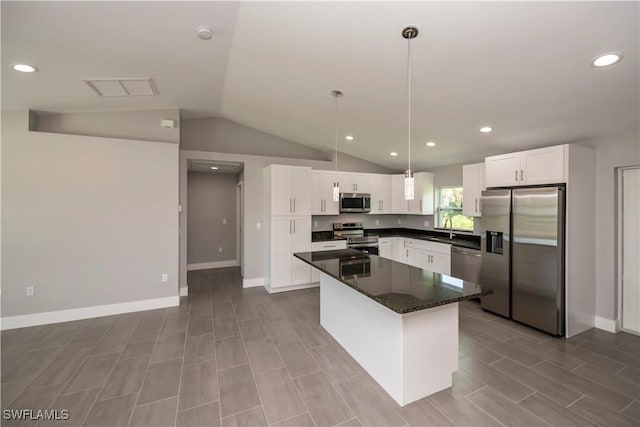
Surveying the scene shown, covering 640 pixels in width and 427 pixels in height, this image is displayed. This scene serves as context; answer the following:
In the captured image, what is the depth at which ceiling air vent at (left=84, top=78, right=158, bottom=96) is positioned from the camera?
3.01 m

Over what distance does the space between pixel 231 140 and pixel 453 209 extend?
458 cm

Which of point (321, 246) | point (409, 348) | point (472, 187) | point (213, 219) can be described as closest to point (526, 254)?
point (472, 187)

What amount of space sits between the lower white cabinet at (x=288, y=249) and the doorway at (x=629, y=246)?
4.25m

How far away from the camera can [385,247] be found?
223 inches

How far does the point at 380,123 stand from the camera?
4016 mm

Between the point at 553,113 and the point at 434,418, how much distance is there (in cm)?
321

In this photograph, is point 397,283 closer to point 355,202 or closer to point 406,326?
point 406,326

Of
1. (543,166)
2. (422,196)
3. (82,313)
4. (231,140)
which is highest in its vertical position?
(231,140)

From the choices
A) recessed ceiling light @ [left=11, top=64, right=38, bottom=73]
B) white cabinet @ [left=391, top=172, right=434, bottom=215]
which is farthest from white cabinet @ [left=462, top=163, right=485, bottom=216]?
recessed ceiling light @ [left=11, top=64, right=38, bottom=73]

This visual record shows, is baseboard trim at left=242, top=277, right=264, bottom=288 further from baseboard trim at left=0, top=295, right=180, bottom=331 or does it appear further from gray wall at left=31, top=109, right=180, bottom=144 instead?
Answer: gray wall at left=31, top=109, right=180, bottom=144

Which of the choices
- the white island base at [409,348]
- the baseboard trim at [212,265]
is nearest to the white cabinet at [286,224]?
the baseboard trim at [212,265]

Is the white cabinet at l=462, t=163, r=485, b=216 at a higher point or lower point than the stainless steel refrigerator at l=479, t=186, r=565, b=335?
higher

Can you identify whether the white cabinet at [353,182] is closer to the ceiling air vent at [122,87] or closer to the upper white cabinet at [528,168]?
the upper white cabinet at [528,168]

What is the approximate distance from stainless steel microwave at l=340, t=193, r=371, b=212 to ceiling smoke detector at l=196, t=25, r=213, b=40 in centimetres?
364
